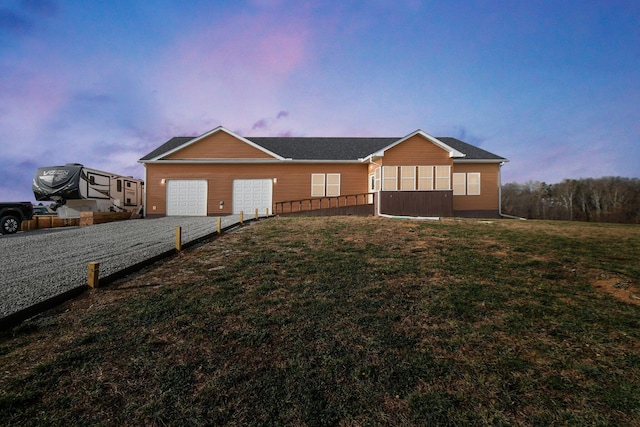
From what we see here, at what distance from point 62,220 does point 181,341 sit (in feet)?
56.1

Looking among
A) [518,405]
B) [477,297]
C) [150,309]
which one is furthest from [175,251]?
[518,405]

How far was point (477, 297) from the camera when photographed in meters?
4.37

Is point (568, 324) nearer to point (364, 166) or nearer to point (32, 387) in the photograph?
point (32, 387)

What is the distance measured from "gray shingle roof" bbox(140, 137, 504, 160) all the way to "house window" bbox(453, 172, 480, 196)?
1.15 m

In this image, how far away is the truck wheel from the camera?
13.6m

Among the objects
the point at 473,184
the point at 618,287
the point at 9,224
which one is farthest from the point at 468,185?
the point at 9,224

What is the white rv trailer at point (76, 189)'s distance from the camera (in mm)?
15656

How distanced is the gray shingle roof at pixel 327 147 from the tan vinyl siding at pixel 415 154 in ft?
9.54

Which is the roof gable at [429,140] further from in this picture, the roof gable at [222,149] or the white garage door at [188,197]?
the white garage door at [188,197]

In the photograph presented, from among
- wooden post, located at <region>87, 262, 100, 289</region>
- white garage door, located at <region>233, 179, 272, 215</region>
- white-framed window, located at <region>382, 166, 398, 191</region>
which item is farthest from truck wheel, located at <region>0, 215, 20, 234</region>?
white-framed window, located at <region>382, 166, 398, 191</region>

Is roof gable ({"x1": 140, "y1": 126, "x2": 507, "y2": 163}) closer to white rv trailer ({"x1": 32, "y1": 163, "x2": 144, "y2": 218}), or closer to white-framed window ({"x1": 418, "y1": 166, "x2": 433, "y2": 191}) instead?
white-framed window ({"x1": 418, "y1": 166, "x2": 433, "y2": 191})

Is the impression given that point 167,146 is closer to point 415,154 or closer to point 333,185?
point 333,185

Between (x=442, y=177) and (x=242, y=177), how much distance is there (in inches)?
491

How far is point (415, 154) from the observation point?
55.2 ft
